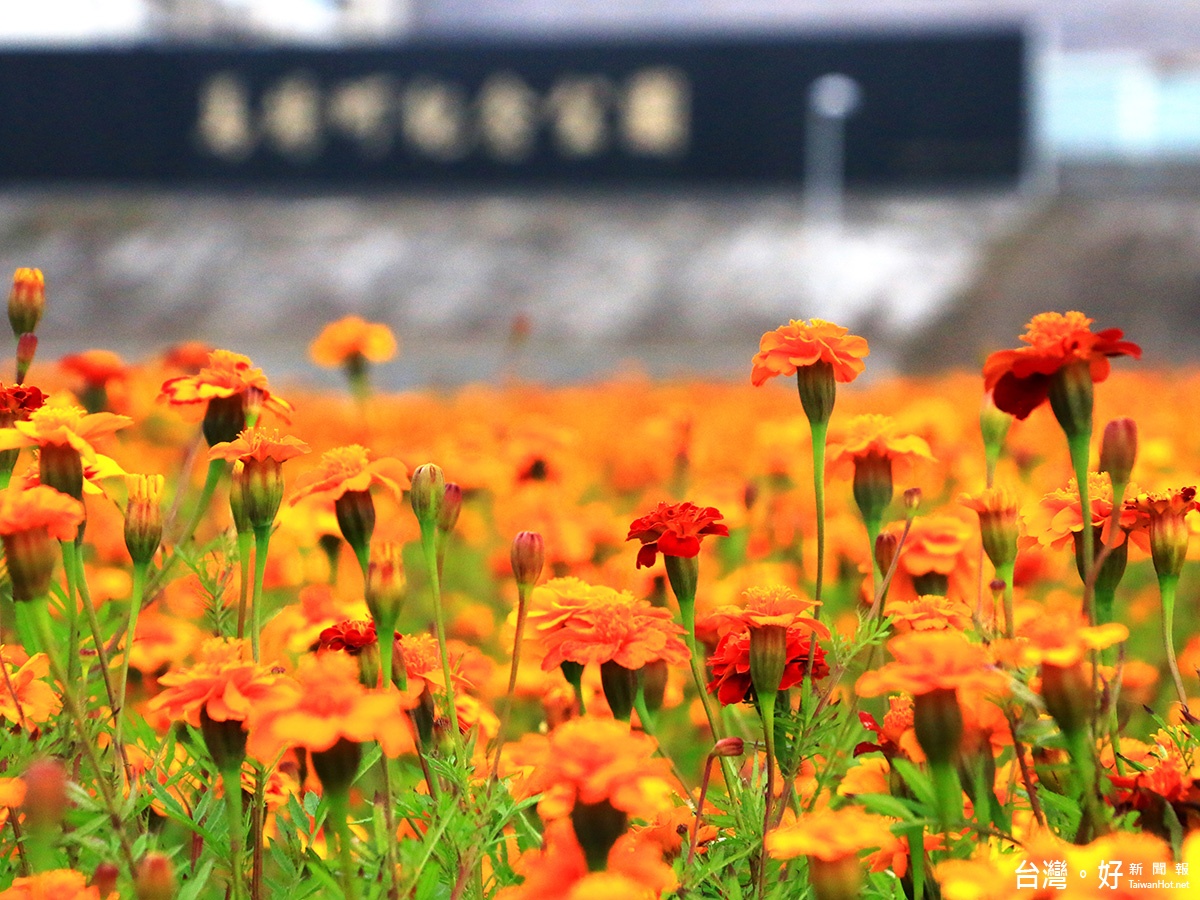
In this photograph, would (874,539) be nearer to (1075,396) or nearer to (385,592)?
(1075,396)

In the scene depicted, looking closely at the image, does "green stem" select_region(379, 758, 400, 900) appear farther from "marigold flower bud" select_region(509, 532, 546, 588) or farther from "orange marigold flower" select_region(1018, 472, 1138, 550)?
"orange marigold flower" select_region(1018, 472, 1138, 550)

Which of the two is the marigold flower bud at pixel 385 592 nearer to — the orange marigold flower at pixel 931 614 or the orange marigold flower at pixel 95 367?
the orange marigold flower at pixel 931 614

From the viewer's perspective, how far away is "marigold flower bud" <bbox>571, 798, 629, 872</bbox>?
43cm

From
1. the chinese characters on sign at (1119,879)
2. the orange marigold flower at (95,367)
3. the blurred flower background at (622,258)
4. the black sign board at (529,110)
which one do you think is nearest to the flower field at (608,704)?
the chinese characters on sign at (1119,879)

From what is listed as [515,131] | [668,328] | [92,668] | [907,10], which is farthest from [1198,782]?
[907,10]

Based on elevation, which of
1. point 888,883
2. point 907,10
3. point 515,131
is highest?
point 907,10

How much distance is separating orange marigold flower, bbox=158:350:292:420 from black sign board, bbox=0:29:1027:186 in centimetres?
787

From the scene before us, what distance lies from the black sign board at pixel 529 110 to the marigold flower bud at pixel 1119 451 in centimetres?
795

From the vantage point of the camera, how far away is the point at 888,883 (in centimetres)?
57

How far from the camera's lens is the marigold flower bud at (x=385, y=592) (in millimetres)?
547

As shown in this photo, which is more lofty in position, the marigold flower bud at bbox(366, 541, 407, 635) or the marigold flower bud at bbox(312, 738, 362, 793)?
the marigold flower bud at bbox(366, 541, 407, 635)

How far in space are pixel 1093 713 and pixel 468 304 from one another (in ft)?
25.3

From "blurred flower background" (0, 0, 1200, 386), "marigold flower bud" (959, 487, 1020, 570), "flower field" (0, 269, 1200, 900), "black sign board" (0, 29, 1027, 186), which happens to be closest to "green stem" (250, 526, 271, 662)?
"flower field" (0, 269, 1200, 900)

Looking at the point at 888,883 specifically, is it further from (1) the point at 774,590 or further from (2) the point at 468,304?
(2) the point at 468,304
